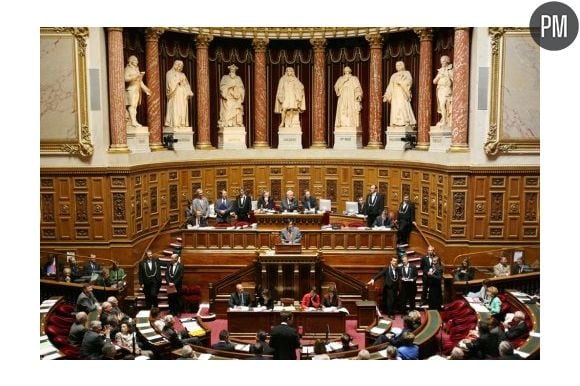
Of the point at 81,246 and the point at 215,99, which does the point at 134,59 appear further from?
the point at 81,246

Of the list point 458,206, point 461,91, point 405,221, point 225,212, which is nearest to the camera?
point 458,206

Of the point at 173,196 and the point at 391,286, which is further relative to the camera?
the point at 173,196

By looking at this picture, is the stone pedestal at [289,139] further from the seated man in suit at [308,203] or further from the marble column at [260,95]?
the seated man in suit at [308,203]

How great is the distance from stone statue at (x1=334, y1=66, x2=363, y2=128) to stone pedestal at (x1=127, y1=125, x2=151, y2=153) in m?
6.30

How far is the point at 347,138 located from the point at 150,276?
8710 millimetres

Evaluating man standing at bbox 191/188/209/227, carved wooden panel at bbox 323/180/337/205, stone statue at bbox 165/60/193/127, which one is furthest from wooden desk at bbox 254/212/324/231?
stone statue at bbox 165/60/193/127

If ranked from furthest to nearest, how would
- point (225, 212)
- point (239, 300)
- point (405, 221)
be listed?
point (225, 212) < point (405, 221) < point (239, 300)

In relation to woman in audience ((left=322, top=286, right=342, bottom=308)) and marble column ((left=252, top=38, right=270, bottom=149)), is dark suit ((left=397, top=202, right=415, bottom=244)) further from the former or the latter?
marble column ((left=252, top=38, right=270, bottom=149))

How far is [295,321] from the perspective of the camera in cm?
1304

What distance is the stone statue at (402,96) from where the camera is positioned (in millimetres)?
19328

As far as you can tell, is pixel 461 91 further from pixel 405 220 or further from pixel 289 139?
pixel 289 139

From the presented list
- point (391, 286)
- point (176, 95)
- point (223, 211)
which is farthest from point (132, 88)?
point (391, 286)

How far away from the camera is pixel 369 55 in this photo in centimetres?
2050

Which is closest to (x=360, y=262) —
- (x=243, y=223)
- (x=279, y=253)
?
(x=279, y=253)
